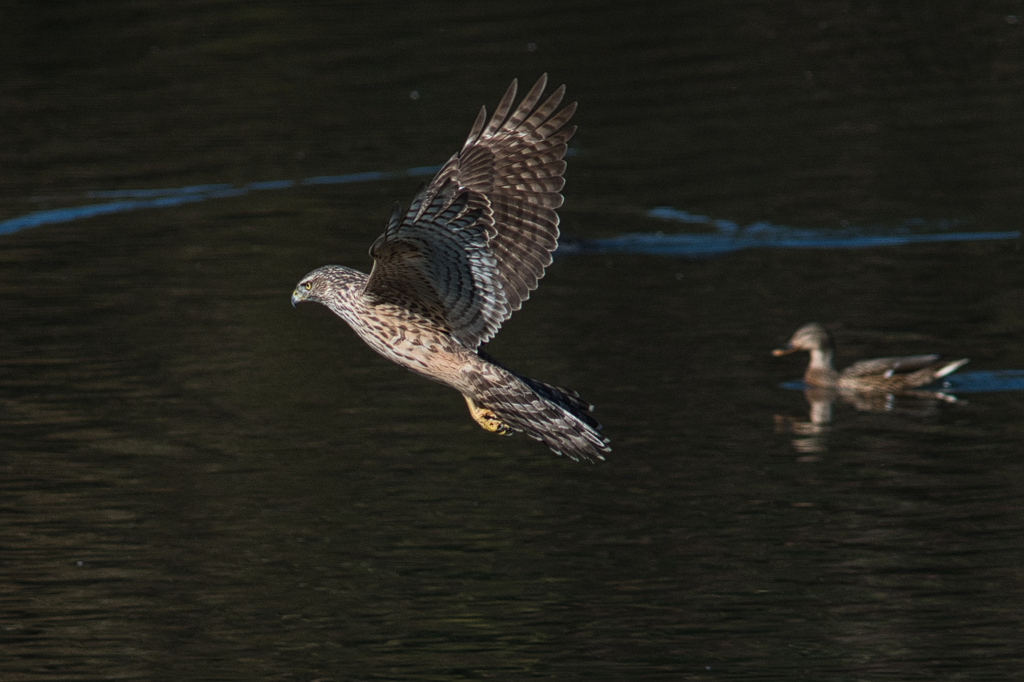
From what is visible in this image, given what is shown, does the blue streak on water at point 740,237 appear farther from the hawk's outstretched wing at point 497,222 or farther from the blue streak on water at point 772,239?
the hawk's outstretched wing at point 497,222

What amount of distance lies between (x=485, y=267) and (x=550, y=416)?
2.41ft

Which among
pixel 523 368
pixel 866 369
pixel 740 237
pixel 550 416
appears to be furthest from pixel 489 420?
pixel 740 237

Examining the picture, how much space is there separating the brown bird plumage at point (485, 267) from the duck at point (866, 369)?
19.0ft

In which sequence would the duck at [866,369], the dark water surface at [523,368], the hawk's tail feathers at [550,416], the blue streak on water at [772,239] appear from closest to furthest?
the hawk's tail feathers at [550,416]
the dark water surface at [523,368]
the duck at [866,369]
the blue streak on water at [772,239]

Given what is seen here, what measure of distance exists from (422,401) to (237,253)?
4.46 metres

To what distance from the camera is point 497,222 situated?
7852mm

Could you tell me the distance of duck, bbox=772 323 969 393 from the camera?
42.8ft

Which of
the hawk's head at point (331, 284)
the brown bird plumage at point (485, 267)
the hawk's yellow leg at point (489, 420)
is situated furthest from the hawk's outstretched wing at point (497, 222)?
the hawk's yellow leg at point (489, 420)

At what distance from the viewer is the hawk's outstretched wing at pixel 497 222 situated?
305 inches

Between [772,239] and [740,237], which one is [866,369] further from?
[740,237]

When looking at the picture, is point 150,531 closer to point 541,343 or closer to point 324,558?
point 324,558

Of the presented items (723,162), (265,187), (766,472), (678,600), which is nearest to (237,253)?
(265,187)

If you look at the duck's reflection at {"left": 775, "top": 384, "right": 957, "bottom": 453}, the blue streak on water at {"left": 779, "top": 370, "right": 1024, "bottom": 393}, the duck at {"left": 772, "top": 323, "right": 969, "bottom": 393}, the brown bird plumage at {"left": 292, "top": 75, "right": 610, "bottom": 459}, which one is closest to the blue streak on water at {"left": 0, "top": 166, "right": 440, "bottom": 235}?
the duck at {"left": 772, "top": 323, "right": 969, "bottom": 393}

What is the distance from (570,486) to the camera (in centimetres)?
1168
